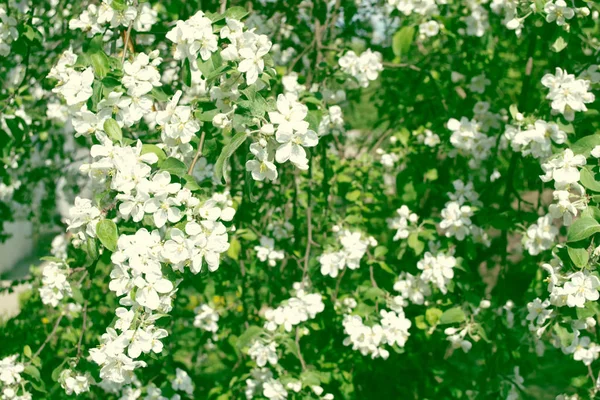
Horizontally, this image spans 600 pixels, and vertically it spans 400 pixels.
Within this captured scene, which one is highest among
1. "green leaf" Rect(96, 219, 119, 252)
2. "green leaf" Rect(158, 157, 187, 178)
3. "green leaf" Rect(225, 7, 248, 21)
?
"green leaf" Rect(225, 7, 248, 21)

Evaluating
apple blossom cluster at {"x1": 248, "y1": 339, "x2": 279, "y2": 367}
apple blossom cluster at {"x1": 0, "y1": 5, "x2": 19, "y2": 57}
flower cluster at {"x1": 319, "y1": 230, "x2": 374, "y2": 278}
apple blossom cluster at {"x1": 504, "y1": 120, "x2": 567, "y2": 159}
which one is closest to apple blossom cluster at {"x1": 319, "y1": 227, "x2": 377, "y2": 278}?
flower cluster at {"x1": 319, "y1": 230, "x2": 374, "y2": 278}

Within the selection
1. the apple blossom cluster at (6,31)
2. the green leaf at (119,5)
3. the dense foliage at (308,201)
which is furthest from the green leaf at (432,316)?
the apple blossom cluster at (6,31)

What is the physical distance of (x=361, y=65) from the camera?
7.80ft

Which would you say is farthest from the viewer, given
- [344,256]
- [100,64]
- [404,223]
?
[404,223]

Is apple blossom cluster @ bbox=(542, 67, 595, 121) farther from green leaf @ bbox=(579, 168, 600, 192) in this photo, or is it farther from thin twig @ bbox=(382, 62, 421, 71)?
thin twig @ bbox=(382, 62, 421, 71)

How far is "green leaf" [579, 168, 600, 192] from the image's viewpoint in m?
1.68

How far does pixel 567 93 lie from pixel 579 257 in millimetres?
574

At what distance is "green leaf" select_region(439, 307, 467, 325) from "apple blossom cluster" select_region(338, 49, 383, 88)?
864 millimetres

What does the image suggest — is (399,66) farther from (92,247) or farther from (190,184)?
(92,247)

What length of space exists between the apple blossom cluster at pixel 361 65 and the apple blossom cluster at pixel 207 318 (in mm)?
1055

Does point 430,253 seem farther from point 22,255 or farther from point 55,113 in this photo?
point 22,255

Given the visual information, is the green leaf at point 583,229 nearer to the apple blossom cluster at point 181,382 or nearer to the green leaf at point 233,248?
the green leaf at point 233,248

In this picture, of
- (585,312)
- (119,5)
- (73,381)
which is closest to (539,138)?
(585,312)

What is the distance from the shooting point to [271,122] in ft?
4.70
